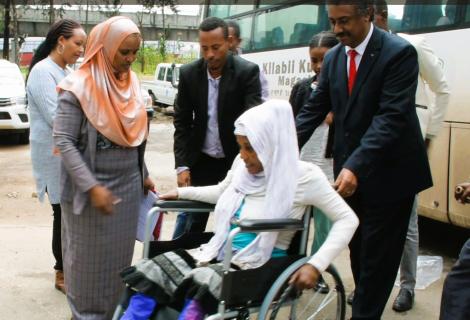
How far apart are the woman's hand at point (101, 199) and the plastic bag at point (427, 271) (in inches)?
86.1

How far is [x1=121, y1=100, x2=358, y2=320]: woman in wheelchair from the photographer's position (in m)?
2.39

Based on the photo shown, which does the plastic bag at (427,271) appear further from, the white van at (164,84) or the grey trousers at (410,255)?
the white van at (164,84)

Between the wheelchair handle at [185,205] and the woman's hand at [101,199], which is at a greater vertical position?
the woman's hand at [101,199]

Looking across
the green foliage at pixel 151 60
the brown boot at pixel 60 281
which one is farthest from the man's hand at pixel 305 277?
the green foliage at pixel 151 60

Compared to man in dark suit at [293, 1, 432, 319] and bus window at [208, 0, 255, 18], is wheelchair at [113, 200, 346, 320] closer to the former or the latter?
man in dark suit at [293, 1, 432, 319]

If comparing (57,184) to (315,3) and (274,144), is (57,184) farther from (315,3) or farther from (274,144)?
(315,3)

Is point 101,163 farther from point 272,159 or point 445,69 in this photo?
point 445,69

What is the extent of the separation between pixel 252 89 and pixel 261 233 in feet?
4.18

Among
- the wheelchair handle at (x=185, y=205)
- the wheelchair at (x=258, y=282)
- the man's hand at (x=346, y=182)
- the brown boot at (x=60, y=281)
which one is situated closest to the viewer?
the wheelchair at (x=258, y=282)

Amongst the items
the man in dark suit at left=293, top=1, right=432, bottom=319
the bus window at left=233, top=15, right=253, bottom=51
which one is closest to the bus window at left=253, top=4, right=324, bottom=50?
the bus window at left=233, top=15, right=253, bottom=51

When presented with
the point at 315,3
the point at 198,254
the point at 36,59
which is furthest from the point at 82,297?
the point at 315,3

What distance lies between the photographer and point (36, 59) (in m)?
3.76

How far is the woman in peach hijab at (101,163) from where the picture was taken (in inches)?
108

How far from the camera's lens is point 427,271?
168 inches
